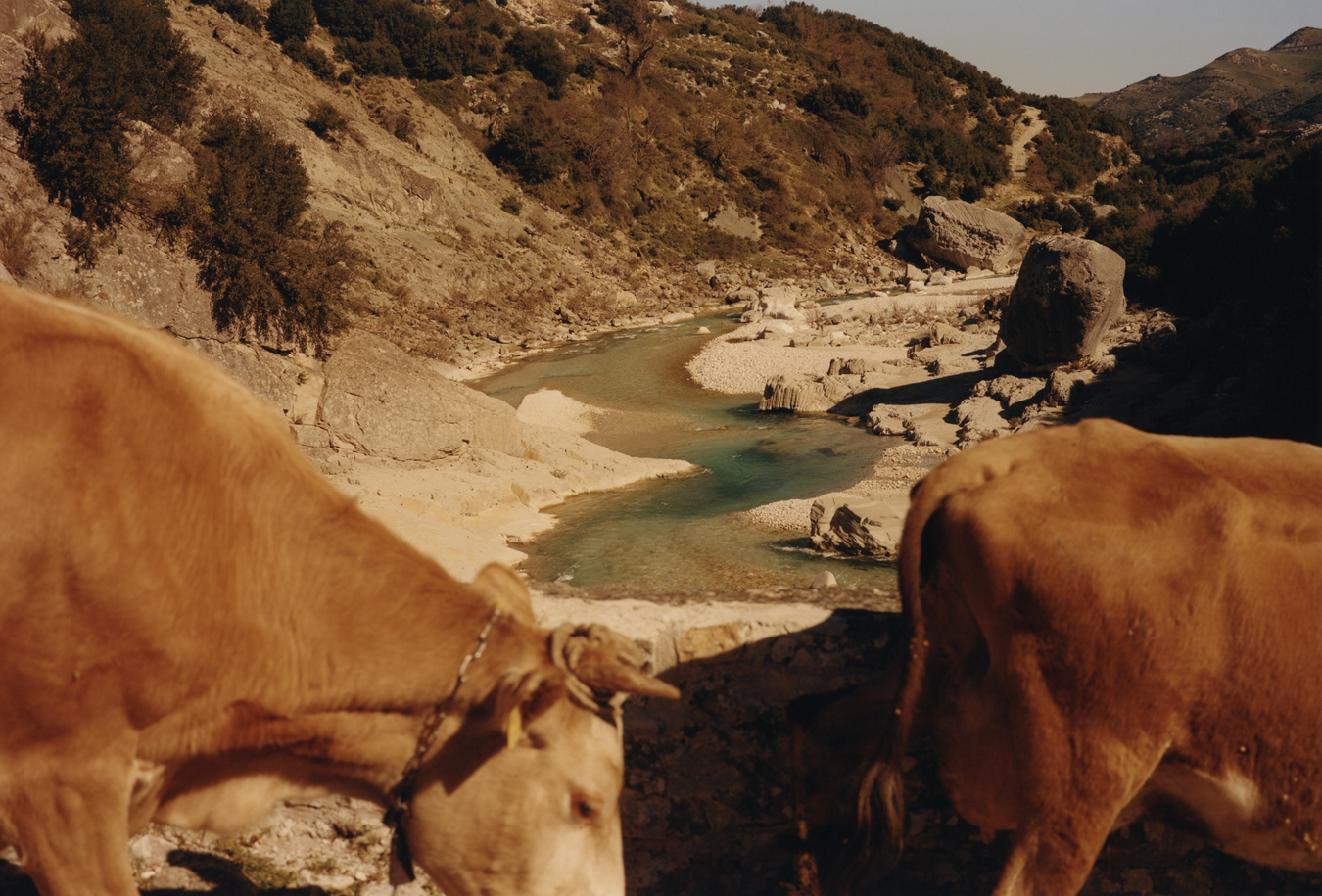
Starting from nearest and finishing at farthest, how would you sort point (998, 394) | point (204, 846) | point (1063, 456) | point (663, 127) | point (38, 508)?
1. point (38, 508)
2. point (1063, 456)
3. point (204, 846)
4. point (998, 394)
5. point (663, 127)

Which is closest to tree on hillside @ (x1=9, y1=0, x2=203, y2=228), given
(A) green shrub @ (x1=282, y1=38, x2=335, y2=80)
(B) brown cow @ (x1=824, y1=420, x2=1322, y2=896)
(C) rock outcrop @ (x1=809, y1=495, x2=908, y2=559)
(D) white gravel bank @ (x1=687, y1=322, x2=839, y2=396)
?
(C) rock outcrop @ (x1=809, y1=495, x2=908, y2=559)

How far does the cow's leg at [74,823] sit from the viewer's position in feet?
7.46

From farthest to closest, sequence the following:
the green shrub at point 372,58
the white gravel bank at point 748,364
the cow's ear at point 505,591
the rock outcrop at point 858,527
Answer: the green shrub at point 372,58 → the white gravel bank at point 748,364 → the rock outcrop at point 858,527 → the cow's ear at point 505,591

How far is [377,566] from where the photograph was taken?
8.25 feet

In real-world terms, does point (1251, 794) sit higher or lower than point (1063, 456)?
lower

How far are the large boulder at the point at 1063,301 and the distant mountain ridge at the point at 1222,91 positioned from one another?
327ft

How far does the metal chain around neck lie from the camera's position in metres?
2.38

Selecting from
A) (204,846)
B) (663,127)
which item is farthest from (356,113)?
(204,846)

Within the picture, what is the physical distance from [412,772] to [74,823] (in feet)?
2.93

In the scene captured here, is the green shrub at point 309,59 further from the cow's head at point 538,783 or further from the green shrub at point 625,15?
the cow's head at point 538,783

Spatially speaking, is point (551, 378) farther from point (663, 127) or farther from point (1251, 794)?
point (663, 127)

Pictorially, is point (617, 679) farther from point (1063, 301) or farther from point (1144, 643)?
point (1063, 301)

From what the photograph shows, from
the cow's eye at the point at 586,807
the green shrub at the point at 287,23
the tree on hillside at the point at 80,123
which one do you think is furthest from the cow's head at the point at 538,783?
the green shrub at the point at 287,23

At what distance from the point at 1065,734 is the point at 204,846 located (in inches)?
138
